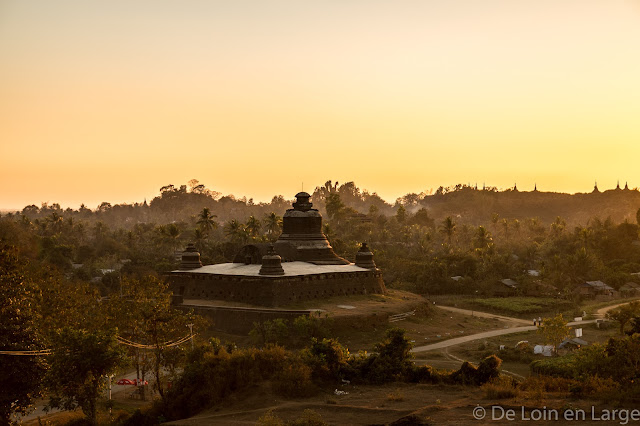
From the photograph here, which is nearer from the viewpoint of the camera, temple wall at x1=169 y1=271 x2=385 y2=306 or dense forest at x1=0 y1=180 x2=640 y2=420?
dense forest at x1=0 y1=180 x2=640 y2=420

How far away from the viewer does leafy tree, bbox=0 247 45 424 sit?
29344 millimetres

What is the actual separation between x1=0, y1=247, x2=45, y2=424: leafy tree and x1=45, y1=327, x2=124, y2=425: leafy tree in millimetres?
1857

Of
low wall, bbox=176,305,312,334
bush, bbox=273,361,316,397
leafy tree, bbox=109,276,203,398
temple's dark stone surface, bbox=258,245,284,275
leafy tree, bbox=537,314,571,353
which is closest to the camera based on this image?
bush, bbox=273,361,316,397

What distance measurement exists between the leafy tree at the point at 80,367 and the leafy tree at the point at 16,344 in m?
1.86

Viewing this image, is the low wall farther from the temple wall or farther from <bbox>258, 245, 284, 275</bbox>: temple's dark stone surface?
<bbox>258, 245, 284, 275</bbox>: temple's dark stone surface

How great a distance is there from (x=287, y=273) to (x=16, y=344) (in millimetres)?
23485

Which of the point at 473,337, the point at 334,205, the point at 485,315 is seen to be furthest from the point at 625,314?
the point at 334,205

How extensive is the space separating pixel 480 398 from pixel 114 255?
75.0 metres

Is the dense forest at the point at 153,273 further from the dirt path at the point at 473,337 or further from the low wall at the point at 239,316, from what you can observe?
the dirt path at the point at 473,337

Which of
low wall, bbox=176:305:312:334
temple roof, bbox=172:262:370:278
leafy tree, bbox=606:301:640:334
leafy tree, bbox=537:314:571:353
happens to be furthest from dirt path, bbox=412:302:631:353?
temple roof, bbox=172:262:370:278

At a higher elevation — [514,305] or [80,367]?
[80,367]

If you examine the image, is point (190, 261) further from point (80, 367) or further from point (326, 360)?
point (326, 360)

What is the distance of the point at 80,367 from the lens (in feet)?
93.2

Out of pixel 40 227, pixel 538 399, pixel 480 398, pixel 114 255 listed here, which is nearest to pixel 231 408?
pixel 480 398
